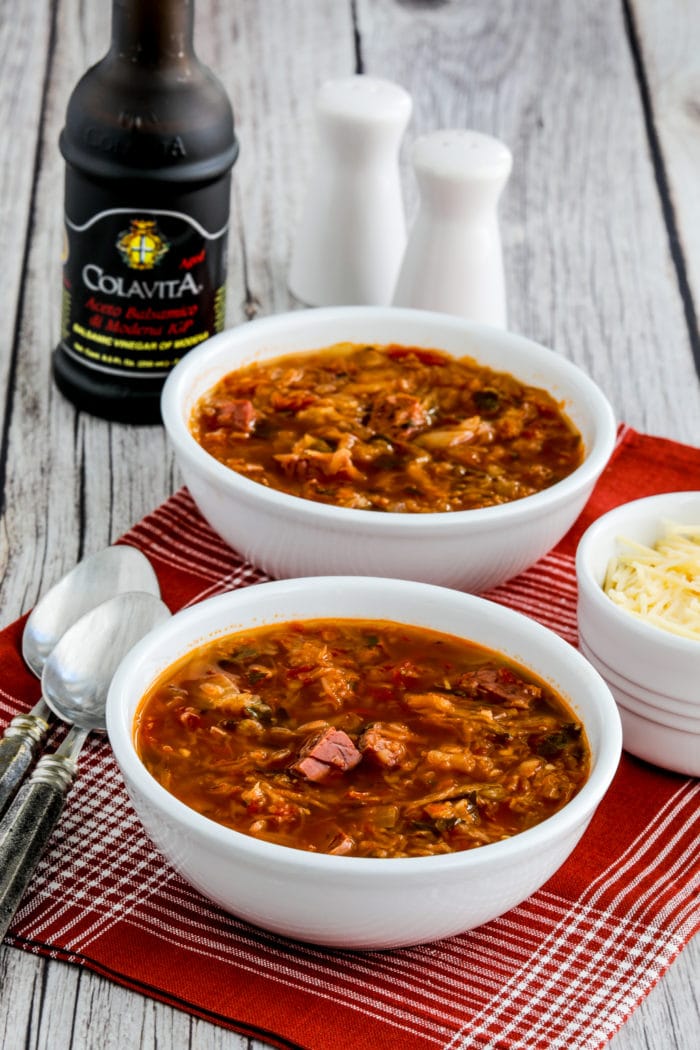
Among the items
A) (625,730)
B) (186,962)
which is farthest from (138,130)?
(186,962)

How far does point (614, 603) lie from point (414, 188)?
2444 millimetres

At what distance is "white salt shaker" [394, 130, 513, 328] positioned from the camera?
378cm

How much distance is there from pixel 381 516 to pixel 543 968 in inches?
35.4

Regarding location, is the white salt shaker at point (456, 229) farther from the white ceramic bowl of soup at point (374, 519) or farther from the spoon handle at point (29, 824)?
the spoon handle at point (29, 824)

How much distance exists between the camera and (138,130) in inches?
129

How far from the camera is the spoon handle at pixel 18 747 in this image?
8.06 feet

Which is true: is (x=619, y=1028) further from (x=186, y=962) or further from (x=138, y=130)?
(x=138, y=130)

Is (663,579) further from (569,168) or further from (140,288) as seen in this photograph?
(569,168)

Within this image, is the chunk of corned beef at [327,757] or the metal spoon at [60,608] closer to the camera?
the chunk of corned beef at [327,757]

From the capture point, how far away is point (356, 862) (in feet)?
6.73

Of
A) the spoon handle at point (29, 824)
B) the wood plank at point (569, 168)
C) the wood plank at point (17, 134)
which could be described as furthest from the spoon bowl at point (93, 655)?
the wood plank at point (569, 168)

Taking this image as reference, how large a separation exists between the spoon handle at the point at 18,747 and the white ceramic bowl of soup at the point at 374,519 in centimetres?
55

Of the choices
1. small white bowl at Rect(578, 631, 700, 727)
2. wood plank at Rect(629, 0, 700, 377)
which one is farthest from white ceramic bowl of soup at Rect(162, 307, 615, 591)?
wood plank at Rect(629, 0, 700, 377)

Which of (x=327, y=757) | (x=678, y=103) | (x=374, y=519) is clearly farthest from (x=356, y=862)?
(x=678, y=103)
